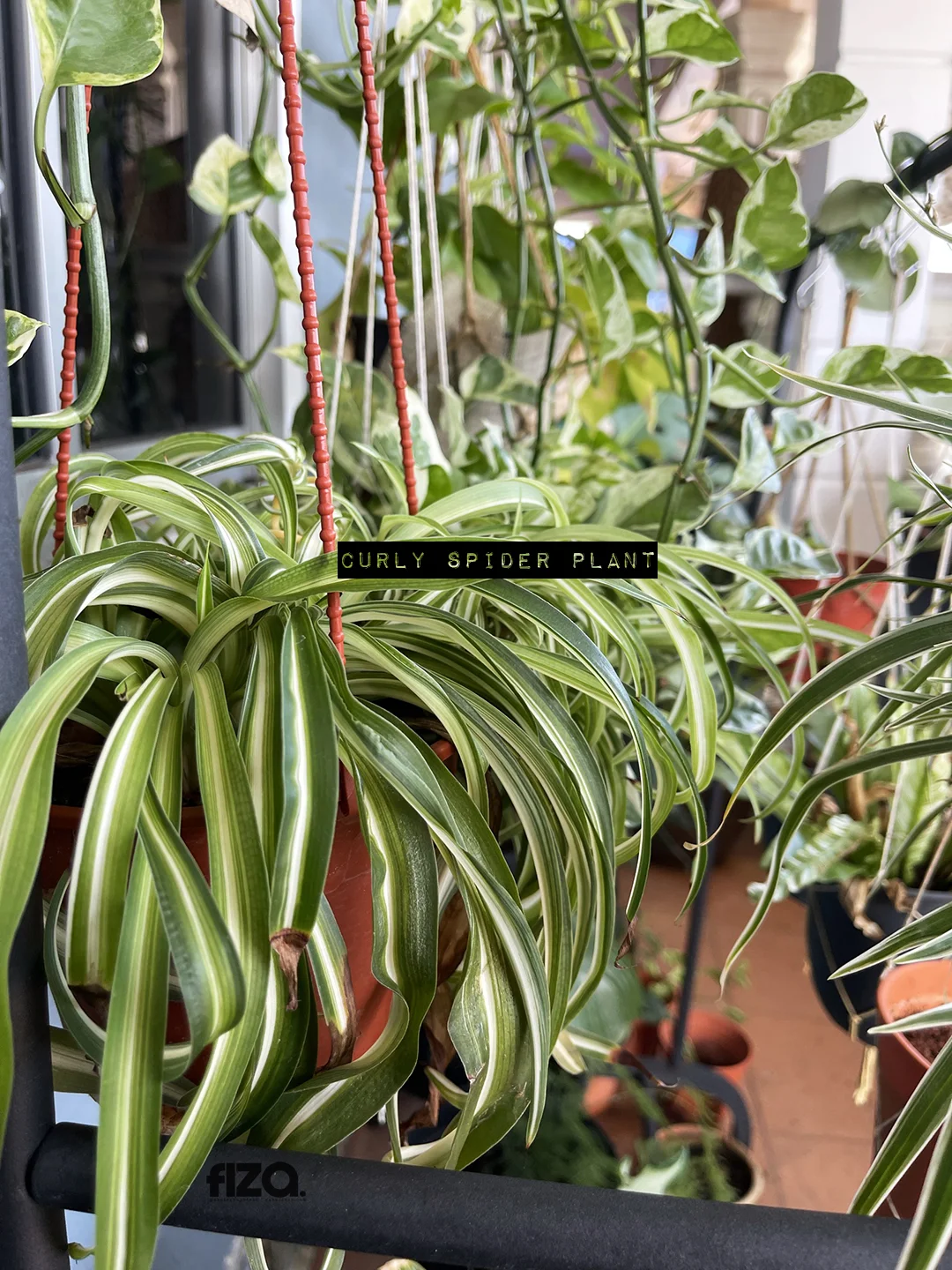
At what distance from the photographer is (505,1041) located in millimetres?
388

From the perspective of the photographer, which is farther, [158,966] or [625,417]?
[625,417]

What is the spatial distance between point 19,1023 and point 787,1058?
1612 millimetres

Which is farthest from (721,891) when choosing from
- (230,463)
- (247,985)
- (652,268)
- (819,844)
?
(247,985)

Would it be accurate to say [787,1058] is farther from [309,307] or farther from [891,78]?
[891,78]

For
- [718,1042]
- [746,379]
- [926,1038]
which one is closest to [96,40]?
[746,379]

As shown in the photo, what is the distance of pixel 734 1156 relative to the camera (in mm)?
1144

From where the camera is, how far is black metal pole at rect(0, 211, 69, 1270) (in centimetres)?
35

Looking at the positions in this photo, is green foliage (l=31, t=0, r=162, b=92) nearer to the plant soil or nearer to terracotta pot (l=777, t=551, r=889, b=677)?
the plant soil

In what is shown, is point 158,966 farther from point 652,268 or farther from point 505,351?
point 652,268

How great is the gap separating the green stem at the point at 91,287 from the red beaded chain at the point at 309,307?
0.32 ft

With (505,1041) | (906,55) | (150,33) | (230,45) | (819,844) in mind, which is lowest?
(819,844)

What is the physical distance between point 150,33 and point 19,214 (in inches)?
20.7

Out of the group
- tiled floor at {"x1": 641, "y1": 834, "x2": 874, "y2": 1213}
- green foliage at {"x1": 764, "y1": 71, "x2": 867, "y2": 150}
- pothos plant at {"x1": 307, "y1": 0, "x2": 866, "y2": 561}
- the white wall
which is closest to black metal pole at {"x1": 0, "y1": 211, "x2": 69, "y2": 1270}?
pothos plant at {"x1": 307, "y1": 0, "x2": 866, "y2": 561}

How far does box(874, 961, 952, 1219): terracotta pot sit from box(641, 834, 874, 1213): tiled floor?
28cm
